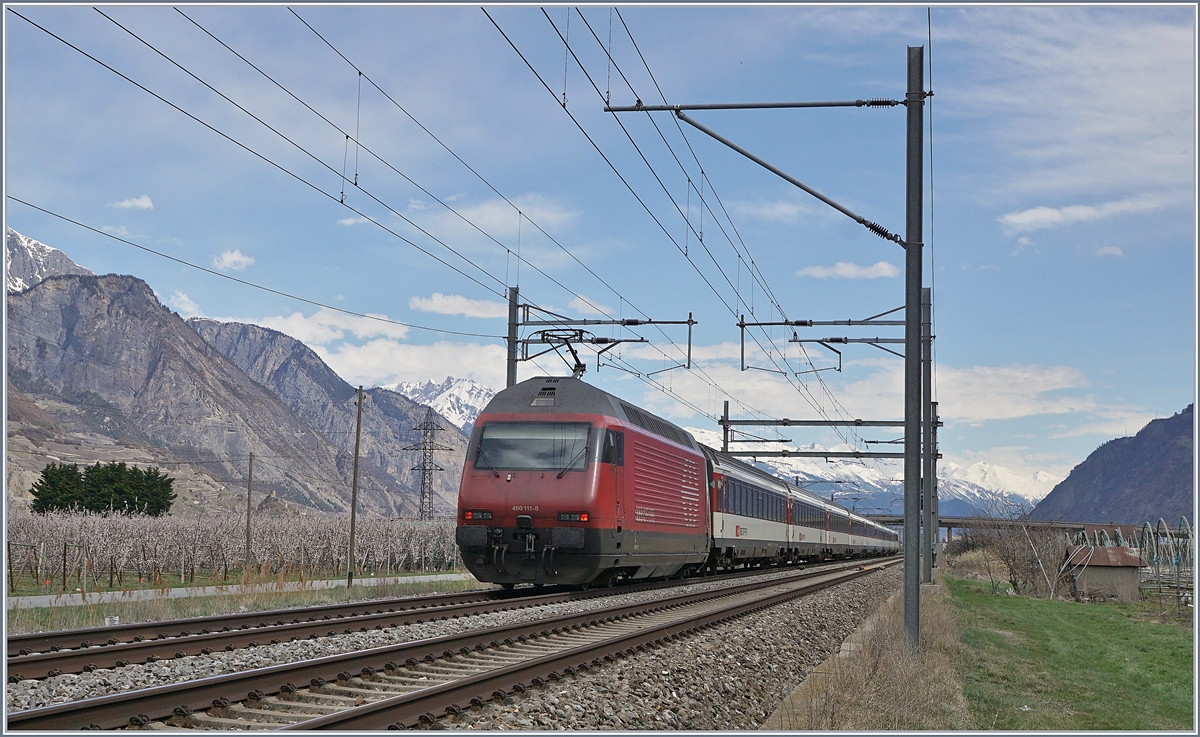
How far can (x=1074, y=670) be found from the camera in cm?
2155

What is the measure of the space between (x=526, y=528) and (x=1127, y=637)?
18507 millimetres

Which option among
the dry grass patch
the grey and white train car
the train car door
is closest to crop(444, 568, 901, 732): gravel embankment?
the dry grass patch

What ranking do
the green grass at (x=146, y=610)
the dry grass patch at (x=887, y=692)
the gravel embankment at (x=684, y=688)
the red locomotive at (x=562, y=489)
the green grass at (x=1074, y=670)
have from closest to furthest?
the gravel embankment at (x=684, y=688), the dry grass patch at (x=887, y=692), the green grass at (x=1074, y=670), the green grass at (x=146, y=610), the red locomotive at (x=562, y=489)

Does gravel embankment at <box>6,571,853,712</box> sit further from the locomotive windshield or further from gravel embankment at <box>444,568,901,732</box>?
the locomotive windshield

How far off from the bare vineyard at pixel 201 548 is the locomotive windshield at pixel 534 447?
52.6 ft

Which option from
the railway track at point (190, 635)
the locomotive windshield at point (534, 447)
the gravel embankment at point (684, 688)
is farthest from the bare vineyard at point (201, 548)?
the gravel embankment at point (684, 688)

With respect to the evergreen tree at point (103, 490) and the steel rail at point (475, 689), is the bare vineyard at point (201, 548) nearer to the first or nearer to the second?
the steel rail at point (475, 689)

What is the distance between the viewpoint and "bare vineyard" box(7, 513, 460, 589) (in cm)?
4138

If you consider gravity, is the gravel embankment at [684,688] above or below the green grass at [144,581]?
above

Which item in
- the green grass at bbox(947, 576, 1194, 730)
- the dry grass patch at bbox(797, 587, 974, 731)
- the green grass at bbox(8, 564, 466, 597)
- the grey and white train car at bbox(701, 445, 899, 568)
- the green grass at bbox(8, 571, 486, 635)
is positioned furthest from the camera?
the green grass at bbox(8, 564, 466, 597)

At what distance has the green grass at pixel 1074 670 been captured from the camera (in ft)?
47.9

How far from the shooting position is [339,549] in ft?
164

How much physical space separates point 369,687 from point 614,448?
11789 mm

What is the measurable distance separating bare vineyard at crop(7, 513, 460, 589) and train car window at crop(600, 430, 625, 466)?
17.0 meters
